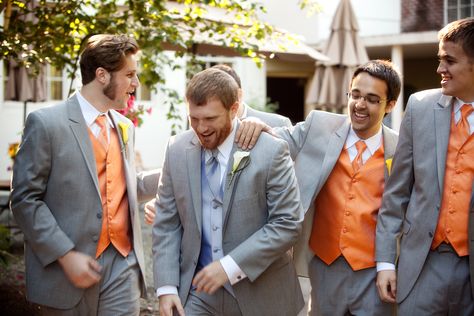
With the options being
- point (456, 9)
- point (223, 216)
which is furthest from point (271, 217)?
point (456, 9)

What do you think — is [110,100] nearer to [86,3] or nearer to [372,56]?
[86,3]

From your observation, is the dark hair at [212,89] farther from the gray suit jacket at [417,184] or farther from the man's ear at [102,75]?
the gray suit jacket at [417,184]

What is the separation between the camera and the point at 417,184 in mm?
3824

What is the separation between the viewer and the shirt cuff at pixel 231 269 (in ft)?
11.7

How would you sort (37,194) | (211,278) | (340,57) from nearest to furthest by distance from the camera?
(211,278) < (37,194) < (340,57)

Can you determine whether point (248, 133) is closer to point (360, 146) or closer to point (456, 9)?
point (360, 146)

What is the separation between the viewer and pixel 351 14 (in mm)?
12773

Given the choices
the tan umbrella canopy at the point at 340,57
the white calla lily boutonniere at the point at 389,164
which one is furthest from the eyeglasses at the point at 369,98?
the tan umbrella canopy at the point at 340,57

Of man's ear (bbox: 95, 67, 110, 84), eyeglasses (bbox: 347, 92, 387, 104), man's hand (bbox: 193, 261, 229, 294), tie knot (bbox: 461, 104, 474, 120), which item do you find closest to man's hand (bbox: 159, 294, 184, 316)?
man's hand (bbox: 193, 261, 229, 294)

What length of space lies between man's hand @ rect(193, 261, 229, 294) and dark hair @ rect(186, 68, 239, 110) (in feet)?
2.55

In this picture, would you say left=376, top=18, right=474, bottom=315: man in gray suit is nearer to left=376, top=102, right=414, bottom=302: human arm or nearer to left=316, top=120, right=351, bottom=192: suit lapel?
left=376, top=102, right=414, bottom=302: human arm

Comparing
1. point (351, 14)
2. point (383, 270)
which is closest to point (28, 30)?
point (383, 270)

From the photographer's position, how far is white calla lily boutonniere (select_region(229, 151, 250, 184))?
3680 millimetres

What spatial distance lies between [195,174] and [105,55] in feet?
3.02
